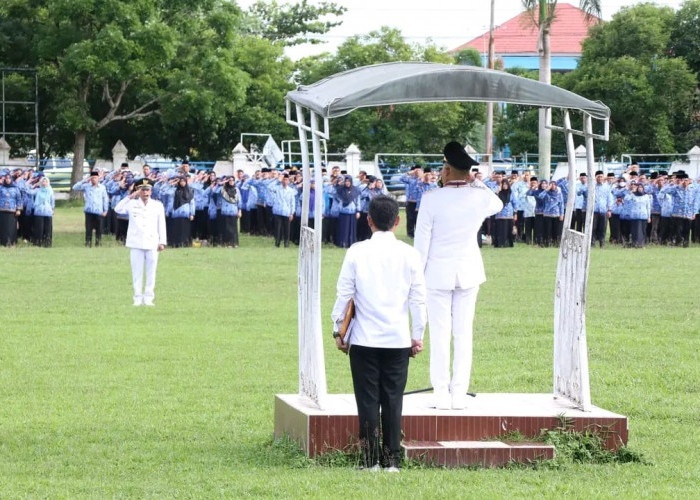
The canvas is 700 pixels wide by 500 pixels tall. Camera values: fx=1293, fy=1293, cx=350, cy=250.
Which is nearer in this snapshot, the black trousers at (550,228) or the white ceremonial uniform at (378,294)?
the white ceremonial uniform at (378,294)

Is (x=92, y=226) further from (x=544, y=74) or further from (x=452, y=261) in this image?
(x=452, y=261)

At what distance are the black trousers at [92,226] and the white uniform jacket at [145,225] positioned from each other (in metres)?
12.2

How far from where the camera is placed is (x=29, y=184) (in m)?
30.6

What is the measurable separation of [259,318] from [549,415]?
8.71m

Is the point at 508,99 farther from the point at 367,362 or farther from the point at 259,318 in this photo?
the point at 259,318

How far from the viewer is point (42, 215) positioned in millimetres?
29766

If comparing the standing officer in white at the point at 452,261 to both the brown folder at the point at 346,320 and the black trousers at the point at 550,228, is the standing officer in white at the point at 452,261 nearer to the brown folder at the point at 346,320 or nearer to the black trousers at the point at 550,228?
the brown folder at the point at 346,320

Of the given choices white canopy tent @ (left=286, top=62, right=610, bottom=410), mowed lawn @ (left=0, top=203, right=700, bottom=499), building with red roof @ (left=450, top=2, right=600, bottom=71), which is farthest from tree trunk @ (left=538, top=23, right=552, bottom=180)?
building with red roof @ (left=450, top=2, right=600, bottom=71)

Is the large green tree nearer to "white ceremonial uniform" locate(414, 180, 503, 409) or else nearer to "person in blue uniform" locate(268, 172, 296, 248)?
"person in blue uniform" locate(268, 172, 296, 248)

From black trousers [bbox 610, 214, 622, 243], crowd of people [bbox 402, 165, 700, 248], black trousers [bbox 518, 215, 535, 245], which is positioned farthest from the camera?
black trousers [bbox 518, 215, 535, 245]

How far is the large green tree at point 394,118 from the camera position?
50156mm

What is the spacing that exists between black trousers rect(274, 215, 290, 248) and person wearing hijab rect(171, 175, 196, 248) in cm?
208

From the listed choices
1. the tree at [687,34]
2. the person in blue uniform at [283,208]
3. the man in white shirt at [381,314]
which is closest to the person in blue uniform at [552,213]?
the person in blue uniform at [283,208]

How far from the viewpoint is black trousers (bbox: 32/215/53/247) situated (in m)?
29.9
